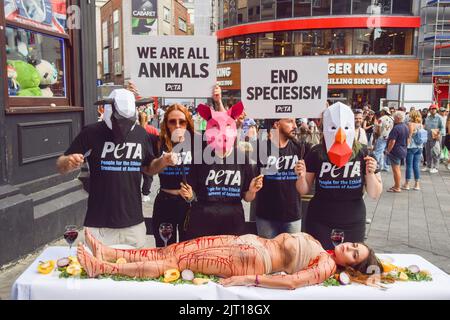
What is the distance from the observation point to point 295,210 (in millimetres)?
4098

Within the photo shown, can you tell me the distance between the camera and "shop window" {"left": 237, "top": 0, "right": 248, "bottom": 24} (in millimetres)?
31295

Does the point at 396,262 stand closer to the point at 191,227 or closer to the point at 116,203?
the point at 191,227

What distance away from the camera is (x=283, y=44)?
29.2 metres

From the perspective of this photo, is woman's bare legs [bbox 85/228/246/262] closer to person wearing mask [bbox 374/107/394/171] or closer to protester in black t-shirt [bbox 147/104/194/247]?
protester in black t-shirt [bbox 147/104/194/247]

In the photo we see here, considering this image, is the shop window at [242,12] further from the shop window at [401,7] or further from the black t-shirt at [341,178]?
the black t-shirt at [341,178]

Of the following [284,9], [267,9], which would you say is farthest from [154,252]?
[267,9]

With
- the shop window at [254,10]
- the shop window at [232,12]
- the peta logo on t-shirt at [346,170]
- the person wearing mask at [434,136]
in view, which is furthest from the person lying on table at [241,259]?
the shop window at [232,12]

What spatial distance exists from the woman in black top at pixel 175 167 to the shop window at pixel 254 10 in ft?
92.2

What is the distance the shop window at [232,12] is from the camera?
1264 inches

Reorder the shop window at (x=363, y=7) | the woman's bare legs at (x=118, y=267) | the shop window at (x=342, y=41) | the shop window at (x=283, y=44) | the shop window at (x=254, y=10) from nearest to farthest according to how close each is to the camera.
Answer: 1. the woman's bare legs at (x=118, y=267)
2. the shop window at (x=363, y=7)
3. the shop window at (x=342, y=41)
4. the shop window at (x=283, y=44)
5. the shop window at (x=254, y=10)

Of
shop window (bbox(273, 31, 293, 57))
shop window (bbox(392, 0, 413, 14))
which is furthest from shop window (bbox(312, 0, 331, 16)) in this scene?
shop window (bbox(392, 0, 413, 14))

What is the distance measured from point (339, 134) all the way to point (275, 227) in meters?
1.13

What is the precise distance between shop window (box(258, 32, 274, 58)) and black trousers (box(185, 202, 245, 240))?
27.5 metres

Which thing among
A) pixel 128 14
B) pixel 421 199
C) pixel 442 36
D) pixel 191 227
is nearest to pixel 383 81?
pixel 442 36
